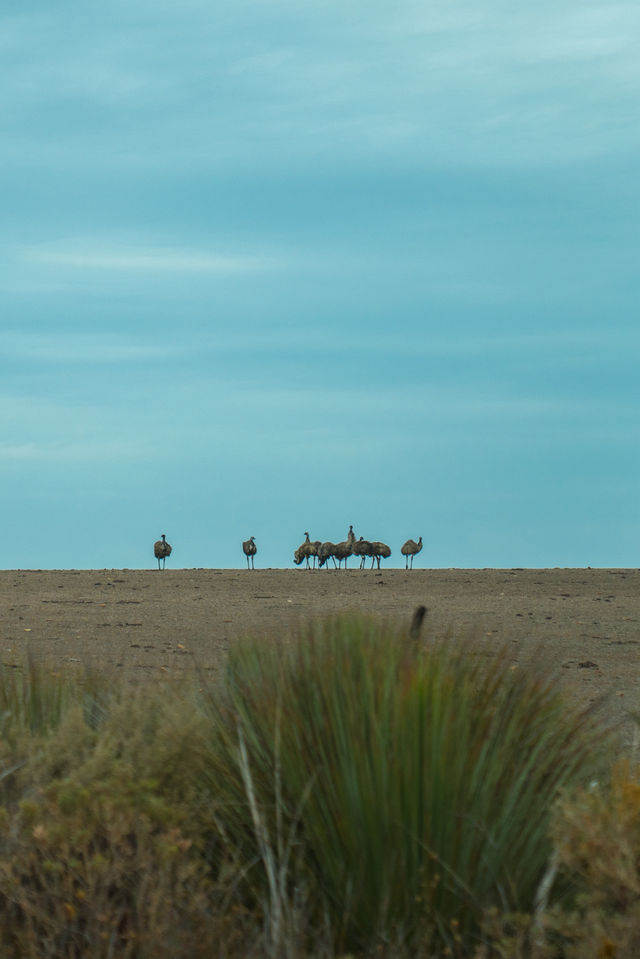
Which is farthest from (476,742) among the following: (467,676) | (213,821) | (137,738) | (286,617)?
(286,617)

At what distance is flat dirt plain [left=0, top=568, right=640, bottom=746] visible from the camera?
13570 millimetres

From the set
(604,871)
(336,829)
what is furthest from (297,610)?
(604,871)

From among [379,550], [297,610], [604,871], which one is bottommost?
[604,871]

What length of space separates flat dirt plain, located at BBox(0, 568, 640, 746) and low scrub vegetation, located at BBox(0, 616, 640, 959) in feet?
12.6

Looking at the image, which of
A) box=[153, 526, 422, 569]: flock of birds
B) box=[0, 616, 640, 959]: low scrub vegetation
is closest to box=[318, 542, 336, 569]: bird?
box=[153, 526, 422, 569]: flock of birds

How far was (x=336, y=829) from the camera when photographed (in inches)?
175

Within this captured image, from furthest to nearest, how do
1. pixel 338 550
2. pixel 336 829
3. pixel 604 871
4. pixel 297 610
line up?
1. pixel 338 550
2. pixel 297 610
3. pixel 336 829
4. pixel 604 871

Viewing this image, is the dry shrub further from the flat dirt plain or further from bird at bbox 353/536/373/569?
bird at bbox 353/536/373/569

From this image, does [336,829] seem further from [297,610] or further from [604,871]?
[297,610]

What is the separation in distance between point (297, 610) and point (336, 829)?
15.8 meters

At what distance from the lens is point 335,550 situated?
1459 inches

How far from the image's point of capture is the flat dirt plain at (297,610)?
1357 cm

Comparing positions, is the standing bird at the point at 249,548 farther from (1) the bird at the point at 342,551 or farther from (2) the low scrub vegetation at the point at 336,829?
(2) the low scrub vegetation at the point at 336,829

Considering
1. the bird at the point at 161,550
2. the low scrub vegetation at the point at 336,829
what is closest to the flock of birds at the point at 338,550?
the bird at the point at 161,550
